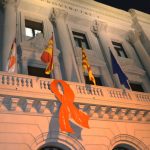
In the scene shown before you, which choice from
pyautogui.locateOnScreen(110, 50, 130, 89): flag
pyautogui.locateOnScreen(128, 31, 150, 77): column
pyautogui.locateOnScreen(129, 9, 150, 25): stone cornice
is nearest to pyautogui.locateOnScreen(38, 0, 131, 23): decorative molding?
pyautogui.locateOnScreen(129, 9, 150, 25): stone cornice

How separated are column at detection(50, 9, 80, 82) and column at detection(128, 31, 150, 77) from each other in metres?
6.94

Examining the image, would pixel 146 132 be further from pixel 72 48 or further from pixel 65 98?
pixel 72 48

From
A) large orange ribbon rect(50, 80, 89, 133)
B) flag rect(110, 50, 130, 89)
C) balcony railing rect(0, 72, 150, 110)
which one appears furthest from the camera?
flag rect(110, 50, 130, 89)

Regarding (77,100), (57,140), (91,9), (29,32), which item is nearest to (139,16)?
(91,9)

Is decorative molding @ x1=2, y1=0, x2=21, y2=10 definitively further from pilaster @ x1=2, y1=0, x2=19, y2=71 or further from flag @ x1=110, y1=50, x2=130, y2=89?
flag @ x1=110, y1=50, x2=130, y2=89

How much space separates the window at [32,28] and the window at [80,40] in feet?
10.0

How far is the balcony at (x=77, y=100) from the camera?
1112 cm

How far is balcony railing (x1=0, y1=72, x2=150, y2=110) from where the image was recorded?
11230mm

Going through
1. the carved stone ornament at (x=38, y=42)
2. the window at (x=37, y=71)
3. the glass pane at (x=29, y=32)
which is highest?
the glass pane at (x=29, y=32)

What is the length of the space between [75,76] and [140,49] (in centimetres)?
905

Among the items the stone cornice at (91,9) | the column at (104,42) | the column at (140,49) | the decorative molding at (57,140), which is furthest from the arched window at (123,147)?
the stone cornice at (91,9)

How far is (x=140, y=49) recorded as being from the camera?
74.5ft

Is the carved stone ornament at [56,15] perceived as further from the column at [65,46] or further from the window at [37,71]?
the window at [37,71]

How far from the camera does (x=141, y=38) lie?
78.8 feet
